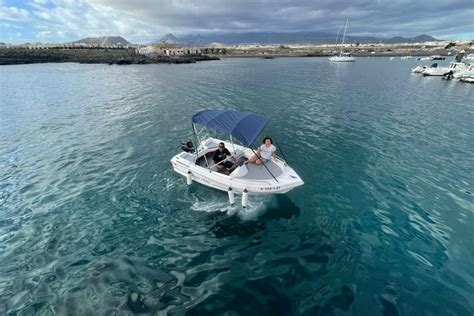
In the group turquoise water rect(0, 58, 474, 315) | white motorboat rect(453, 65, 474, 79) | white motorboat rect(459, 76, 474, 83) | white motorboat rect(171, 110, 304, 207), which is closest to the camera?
turquoise water rect(0, 58, 474, 315)

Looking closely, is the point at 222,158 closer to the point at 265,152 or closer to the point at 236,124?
the point at 236,124

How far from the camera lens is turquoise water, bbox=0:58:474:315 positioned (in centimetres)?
976

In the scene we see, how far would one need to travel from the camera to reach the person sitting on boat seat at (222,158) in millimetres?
16562

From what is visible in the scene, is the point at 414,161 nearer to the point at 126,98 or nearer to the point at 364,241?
the point at 364,241

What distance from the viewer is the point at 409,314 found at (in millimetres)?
9141

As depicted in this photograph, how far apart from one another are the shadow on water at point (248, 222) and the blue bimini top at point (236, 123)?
4338mm

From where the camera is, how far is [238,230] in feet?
43.7

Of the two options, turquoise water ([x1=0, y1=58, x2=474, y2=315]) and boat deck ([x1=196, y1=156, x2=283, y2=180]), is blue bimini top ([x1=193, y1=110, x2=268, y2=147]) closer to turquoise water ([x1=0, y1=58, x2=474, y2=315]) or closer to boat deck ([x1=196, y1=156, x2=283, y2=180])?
boat deck ([x1=196, y1=156, x2=283, y2=180])

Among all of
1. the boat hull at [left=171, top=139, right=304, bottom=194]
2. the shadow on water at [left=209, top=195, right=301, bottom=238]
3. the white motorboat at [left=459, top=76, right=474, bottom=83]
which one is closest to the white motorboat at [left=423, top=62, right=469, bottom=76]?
the white motorboat at [left=459, top=76, right=474, bottom=83]

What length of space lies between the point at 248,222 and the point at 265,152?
4.79 m

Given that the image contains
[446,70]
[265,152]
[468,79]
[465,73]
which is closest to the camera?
[265,152]

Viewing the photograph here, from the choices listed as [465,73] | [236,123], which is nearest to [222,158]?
[236,123]

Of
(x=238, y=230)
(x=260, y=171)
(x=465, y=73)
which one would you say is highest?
(x=260, y=171)

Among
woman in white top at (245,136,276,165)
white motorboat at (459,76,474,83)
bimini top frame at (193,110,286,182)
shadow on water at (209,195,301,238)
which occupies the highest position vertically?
bimini top frame at (193,110,286,182)
